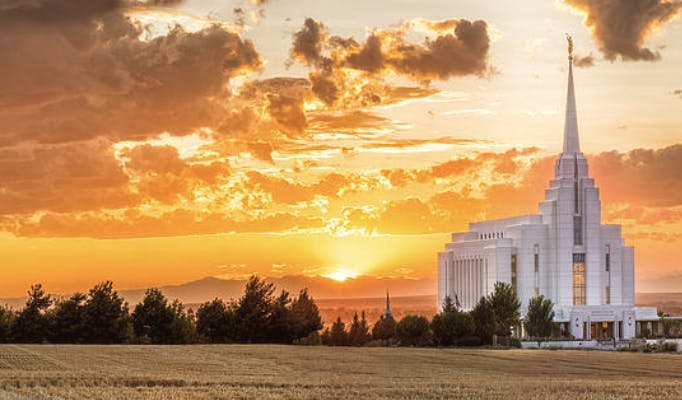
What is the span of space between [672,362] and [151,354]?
150 ft

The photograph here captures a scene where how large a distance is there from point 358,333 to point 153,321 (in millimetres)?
29039

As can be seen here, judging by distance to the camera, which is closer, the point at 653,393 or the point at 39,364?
the point at 653,393

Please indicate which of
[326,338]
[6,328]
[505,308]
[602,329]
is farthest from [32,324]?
[602,329]

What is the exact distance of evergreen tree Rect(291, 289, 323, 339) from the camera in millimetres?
122125

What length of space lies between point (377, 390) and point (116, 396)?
44.5 feet

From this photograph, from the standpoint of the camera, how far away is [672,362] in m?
92.8

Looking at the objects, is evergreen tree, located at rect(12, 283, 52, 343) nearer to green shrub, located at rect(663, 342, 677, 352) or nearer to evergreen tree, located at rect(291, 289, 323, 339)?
evergreen tree, located at rect(291, 289, 323, 339)

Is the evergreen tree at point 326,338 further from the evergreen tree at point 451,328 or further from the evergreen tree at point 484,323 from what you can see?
the evergreen tree at point 484,323

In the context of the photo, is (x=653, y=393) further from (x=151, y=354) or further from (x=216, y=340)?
(x=216, y=340)

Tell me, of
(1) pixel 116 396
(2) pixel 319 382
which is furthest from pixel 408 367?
(1) pixel 116 396

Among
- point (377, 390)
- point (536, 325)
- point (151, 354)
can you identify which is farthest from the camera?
point (536, 325)

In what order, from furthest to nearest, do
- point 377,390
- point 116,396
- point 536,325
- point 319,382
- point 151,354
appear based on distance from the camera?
1. point 536,325
2. point 151,354
3. point 319,382
4. point 377,390
5. point 116,396

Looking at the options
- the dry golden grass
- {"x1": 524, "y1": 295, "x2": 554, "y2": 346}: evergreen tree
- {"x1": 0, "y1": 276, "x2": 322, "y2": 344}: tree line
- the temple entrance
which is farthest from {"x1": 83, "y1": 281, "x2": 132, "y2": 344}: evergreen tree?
the temple entrance

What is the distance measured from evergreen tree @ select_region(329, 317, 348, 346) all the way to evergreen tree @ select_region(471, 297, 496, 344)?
17078 millimetres
